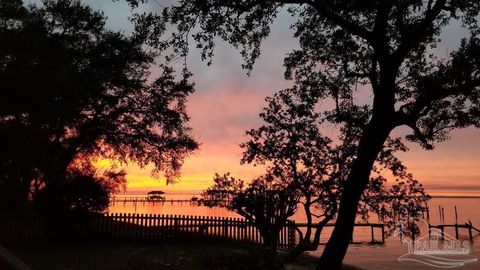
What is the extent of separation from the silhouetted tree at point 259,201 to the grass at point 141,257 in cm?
167

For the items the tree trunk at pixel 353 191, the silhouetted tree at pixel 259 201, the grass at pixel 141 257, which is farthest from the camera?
the silhouetted tree at pixel 259 201

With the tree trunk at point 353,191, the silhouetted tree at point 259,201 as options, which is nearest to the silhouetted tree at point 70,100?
the silhouetted tree at point 259,201

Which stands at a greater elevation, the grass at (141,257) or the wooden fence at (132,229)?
the wooden fence at (132,229)

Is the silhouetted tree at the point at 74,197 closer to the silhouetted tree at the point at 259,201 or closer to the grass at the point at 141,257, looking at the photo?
the grass at the point at 141,257

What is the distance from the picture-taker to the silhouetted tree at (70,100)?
890 inches

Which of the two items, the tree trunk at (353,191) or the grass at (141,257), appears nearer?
the tree trunk at (353,191)

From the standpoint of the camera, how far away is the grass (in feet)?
44.4

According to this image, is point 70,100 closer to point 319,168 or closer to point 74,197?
point 74,197

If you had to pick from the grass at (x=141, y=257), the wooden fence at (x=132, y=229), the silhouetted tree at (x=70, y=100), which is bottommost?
the grass at (x=141, y=257)

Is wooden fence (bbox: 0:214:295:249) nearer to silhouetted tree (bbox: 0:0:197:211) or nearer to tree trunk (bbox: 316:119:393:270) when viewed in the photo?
silhouetted tree (bbox: 0:0:197:211)

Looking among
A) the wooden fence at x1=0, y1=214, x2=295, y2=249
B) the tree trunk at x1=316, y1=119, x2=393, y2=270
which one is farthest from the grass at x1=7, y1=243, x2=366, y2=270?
the tree trunk at x1=316, y1=119, x2=393, y2=270

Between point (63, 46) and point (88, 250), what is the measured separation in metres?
12.5

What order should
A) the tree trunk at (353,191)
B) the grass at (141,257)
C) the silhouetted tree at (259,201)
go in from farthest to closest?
1. the silhouetted tree at (259,201)
2. the grass at (141,257)
3. the tree trunk at (353,191)

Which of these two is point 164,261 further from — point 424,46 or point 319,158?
point 424,46
